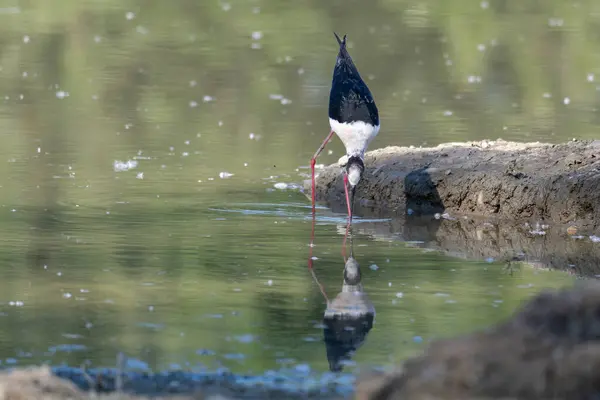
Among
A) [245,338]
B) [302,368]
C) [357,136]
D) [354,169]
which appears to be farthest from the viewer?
[357,136]

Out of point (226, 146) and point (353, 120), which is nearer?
point (353, 120)

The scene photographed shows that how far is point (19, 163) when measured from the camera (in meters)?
12.3

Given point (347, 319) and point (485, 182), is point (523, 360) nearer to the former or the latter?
point (347, 319)

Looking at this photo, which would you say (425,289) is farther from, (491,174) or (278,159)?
(278,159)

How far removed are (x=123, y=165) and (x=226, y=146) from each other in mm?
1573

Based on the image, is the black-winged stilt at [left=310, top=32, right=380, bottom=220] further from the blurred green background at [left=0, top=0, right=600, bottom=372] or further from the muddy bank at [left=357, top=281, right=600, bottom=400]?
the muddy bank at [left=357, top=281, right=600, bottom=400]

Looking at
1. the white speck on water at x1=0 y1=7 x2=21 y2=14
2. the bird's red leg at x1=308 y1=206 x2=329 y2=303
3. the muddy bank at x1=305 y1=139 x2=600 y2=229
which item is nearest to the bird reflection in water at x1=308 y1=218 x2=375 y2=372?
the bird's red leg at x1=308 y1=206 x2=329 y2=303

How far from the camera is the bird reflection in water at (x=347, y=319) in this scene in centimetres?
649

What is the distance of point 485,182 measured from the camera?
1073 centimetres

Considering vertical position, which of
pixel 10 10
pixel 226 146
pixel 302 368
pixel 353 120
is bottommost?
A: pixel 302 368

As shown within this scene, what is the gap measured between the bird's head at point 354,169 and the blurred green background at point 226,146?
41 centimetres

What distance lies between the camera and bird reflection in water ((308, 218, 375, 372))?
6.49 metres

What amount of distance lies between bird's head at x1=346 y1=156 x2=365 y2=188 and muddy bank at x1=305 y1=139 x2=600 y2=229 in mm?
393

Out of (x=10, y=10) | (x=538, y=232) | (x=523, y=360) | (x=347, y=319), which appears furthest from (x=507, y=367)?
(x=10, y=10)
